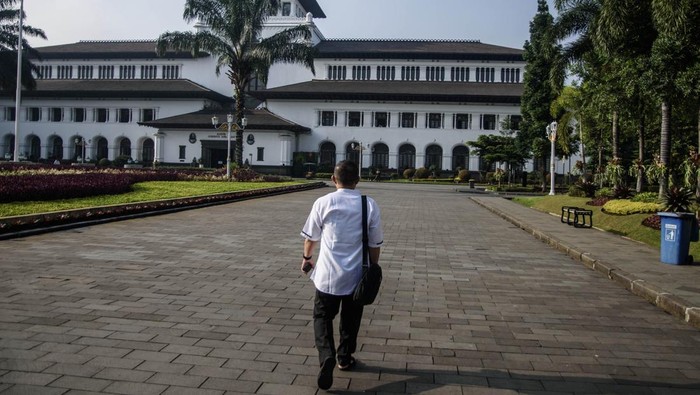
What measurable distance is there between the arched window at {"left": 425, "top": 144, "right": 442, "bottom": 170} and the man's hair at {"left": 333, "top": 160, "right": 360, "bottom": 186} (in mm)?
56405

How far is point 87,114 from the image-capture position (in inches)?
2489

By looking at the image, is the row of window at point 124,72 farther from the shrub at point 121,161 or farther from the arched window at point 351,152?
the arched window at point 351,152

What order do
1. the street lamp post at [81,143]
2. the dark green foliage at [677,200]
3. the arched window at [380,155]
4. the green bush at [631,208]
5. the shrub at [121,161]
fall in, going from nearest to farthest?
the dark green foliage at [677,200] → the green bush at [631,208] → the shrub at [121,161] → the arched window at [380,155] → the street lamp post at [81,143]

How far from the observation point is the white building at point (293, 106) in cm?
5831

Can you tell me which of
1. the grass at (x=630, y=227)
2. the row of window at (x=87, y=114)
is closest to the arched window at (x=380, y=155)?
the row of window at (x=87, y=114)

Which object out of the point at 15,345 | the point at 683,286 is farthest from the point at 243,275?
the point at 683,286

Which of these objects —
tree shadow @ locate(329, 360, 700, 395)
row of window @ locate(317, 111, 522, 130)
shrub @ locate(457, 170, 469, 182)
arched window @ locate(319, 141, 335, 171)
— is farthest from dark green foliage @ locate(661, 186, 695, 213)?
arched window @ locate(319, 141, 335, 171)

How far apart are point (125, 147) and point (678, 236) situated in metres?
63.5

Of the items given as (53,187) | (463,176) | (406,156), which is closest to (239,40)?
(53,187)

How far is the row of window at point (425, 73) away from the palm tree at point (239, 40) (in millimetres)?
27508

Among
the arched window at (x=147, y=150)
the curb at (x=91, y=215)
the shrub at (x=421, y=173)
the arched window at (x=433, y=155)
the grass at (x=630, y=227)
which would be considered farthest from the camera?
the arched window at (x=147, y=150)

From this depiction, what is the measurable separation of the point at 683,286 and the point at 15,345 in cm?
744

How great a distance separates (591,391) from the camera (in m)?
3.98

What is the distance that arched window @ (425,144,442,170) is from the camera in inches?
2361
